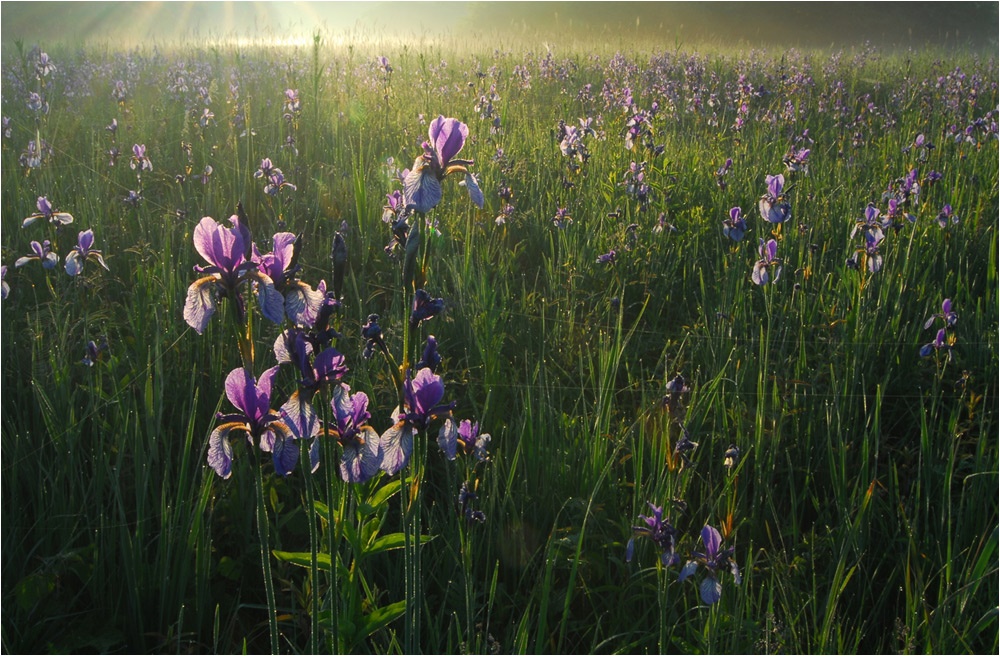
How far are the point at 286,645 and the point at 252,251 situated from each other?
98 centimetres

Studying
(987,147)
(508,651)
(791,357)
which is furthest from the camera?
(987,147)

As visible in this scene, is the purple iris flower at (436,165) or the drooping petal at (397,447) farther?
the purple iris flower at (436,165)

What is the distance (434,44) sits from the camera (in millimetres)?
11594

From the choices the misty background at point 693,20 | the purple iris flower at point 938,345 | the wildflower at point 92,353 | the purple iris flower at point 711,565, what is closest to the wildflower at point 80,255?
the wildflower at point 92,353

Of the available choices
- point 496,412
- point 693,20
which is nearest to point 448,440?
point 496,412

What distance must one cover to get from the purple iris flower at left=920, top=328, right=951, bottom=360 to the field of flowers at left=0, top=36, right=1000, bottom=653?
0.01 m

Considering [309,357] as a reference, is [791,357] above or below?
below

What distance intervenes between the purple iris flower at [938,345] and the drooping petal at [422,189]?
1.91 meters

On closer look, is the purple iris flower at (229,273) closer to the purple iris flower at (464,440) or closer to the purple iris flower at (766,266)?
the purple iris flower at (464,440)

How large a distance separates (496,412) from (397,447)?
1.11 m

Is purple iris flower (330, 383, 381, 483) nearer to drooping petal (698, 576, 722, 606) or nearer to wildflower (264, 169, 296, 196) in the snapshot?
drooping petal (698, 576, 722, 606)

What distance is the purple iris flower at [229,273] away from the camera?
98 cm

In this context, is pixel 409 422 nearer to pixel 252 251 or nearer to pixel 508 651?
pixel 252 251

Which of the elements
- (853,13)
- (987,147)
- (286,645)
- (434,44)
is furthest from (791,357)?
(853,13)
